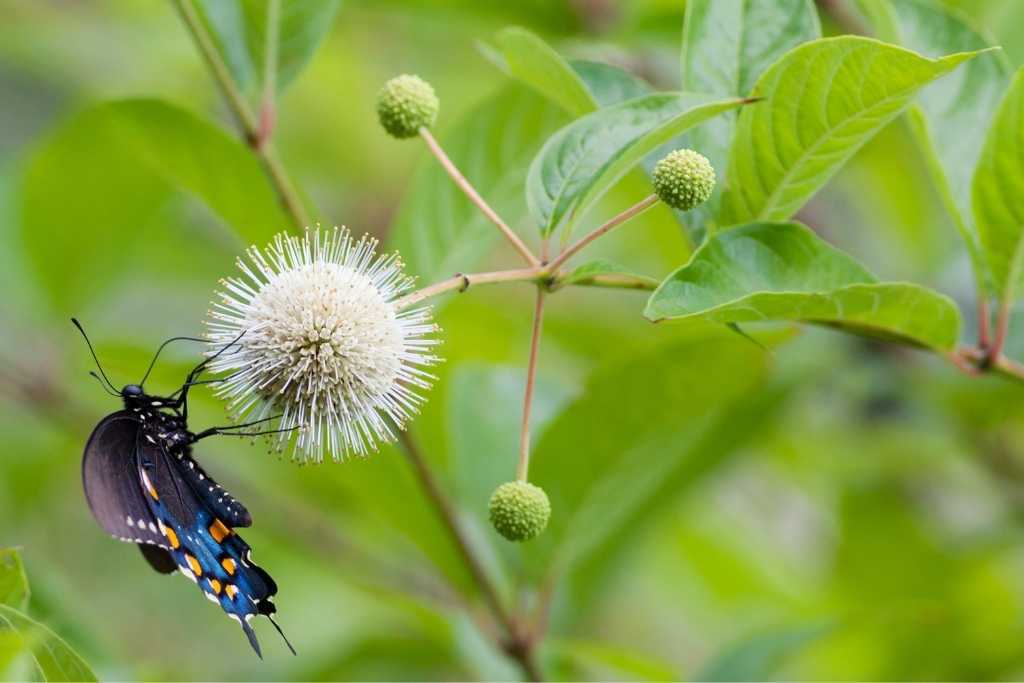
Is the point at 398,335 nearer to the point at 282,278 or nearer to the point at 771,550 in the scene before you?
the point at 282,278

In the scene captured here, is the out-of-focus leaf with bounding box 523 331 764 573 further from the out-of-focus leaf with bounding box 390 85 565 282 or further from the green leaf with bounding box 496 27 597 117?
the green leaf with bounding box 496 27 597 117

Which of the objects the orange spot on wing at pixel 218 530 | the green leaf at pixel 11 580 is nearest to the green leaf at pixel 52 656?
the green leaf at pixel 11 580

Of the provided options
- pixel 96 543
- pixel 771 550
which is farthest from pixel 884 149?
pixel 96 543

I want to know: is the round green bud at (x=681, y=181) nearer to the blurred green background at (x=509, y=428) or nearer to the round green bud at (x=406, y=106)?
the round green bud at (x=406, y=106)

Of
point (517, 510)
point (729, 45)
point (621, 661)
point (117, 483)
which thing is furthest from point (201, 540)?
point (729, 45)

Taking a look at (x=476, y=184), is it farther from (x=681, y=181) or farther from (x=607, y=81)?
(x=681, y=181)

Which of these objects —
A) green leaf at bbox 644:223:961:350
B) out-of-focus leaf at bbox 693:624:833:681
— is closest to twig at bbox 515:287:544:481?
green leaf at bbox 644:223:961:350
